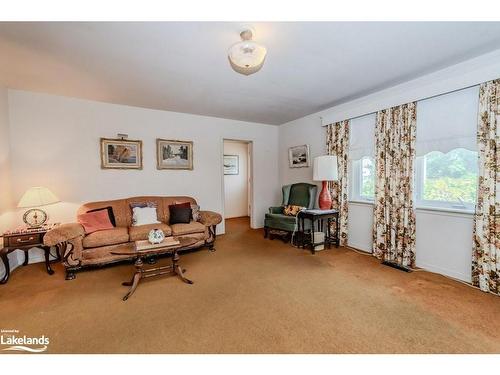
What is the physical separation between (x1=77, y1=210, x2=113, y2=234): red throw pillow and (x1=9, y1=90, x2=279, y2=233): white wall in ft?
1.96

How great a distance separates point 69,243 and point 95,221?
0.46 m

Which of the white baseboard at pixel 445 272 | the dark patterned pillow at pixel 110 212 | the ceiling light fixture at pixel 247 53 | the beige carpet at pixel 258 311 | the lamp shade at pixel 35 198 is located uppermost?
the ceiling light fixture at pixel 247 53

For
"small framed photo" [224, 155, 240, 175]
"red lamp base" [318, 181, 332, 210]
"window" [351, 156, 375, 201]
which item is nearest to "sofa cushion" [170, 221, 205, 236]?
"red lamp base" [318, 181, 332, 210]

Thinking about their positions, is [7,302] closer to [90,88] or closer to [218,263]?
[218,263]

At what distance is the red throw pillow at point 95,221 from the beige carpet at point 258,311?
58 centimetres

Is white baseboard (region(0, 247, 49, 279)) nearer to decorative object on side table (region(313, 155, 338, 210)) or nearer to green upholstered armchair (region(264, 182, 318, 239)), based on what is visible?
green upholstered armchair (region(264, 182, 318, 239))

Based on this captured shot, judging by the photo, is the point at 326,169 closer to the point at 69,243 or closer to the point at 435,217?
the point at 435,217

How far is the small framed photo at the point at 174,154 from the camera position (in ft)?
13.7

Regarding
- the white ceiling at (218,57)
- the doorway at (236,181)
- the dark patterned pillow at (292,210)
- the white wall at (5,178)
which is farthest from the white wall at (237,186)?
the white wall at (5,178)

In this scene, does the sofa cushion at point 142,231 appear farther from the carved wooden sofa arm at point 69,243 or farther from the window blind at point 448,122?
the window blind at point 448,122

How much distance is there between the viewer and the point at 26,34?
188cm

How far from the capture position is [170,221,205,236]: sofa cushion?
3.45m

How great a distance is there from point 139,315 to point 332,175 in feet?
10.4
